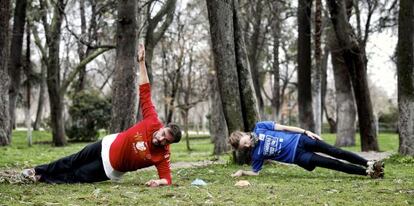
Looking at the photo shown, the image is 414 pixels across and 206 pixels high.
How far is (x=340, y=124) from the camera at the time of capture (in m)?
23.2

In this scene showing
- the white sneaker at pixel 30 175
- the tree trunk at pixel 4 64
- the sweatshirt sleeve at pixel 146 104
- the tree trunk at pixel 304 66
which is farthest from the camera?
the tree trunk at pixel 304 66

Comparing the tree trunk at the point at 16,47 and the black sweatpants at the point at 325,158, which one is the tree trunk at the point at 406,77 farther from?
the tree trunk at the point at 16,47

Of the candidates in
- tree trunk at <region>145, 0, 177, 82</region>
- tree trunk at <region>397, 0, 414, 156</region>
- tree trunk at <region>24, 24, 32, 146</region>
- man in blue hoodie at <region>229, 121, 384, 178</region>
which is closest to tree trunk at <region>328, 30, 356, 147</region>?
tree trunk at <region>145, 0, 177, 82</region>

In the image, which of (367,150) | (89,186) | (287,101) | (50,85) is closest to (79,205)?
(89,186)

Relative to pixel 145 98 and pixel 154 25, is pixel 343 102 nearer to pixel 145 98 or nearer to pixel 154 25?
pixel 154 25

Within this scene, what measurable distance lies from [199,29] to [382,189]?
35614 mm

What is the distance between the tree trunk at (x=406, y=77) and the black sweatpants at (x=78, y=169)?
705 cm

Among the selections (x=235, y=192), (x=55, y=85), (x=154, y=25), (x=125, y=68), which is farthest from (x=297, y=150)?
(x=55, y=85)

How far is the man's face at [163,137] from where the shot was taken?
7.57 metres

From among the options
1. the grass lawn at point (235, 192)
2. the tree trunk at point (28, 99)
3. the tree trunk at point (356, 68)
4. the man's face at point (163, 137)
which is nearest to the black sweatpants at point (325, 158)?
the grass lawn at point (235, 192)

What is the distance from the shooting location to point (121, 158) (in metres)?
7.99

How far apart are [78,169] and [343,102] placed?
16521 mm

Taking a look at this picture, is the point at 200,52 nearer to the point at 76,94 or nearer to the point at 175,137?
the point at 76,94

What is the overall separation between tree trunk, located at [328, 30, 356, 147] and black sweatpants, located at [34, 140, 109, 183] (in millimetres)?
15768
